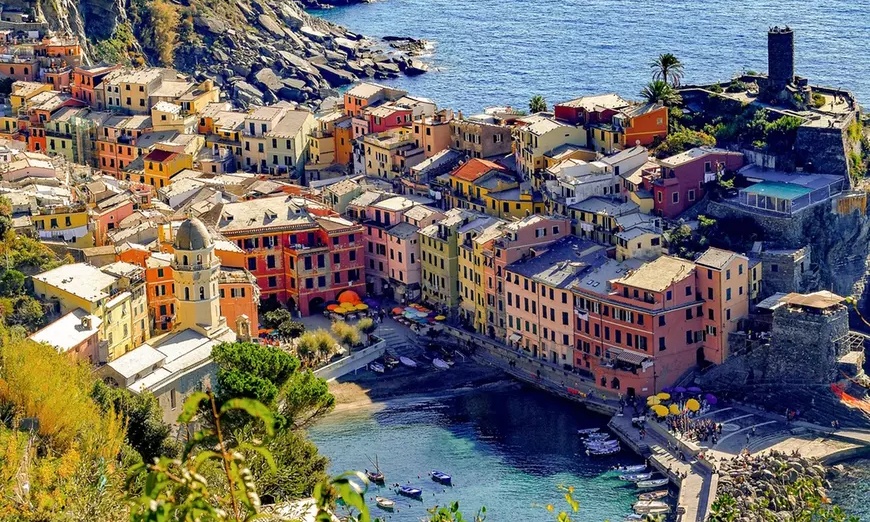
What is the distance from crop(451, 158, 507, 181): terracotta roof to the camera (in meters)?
102

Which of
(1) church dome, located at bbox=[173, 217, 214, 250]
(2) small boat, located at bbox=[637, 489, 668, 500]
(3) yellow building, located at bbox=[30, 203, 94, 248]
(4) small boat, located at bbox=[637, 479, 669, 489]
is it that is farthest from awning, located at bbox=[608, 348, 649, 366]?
(3) yellow building, located at bbox=[30, 203, 94, 248]

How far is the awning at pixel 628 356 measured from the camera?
3428 inches

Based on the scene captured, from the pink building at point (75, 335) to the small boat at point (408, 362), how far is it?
17313 mm

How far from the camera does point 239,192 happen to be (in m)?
107

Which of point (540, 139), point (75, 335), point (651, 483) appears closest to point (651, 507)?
point (651, 483)

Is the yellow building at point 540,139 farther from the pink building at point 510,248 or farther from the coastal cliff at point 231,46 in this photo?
the coastal cliff at point 231,46

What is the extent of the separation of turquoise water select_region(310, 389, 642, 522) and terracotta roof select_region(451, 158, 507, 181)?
1658 centimetres

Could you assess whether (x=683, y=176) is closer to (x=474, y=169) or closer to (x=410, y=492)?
(x=474, y=169)

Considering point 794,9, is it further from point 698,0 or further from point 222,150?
point 222,150

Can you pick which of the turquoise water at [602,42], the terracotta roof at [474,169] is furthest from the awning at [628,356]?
the turquoise water at [602,42]

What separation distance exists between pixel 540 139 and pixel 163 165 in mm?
26091

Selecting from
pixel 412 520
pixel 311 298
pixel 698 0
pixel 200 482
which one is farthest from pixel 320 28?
pixel 200 482

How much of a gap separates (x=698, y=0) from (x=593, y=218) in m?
99.0

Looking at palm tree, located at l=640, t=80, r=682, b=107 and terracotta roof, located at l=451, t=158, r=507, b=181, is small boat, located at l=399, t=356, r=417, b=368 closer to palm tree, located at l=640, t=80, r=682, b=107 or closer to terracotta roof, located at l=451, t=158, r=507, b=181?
terracotta roof, located at l=451, t=158, r=507, b=181
